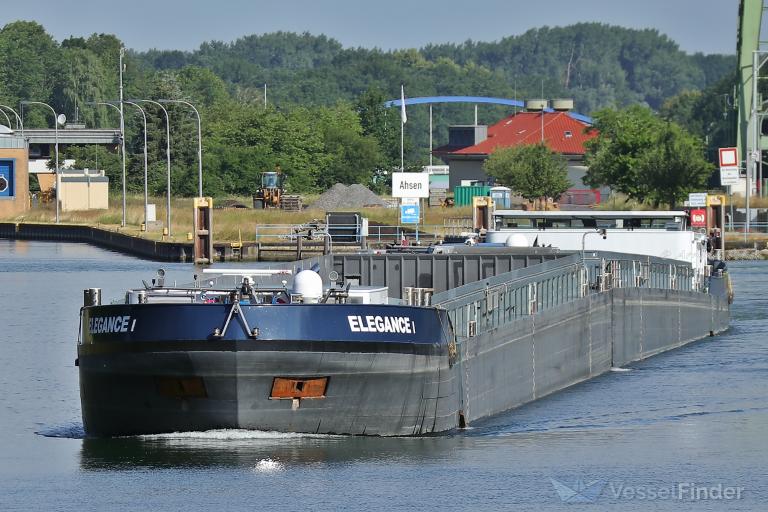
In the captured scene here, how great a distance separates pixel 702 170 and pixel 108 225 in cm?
3995

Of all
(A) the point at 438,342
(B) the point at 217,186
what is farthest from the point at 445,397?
(B) the point at 217,186

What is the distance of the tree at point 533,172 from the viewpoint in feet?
420

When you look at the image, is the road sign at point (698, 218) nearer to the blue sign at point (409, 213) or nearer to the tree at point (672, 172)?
the blue sign at point (409, 213)

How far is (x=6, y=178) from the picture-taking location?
12775cm

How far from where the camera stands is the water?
2227 centimetres

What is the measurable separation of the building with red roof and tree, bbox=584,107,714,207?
1062 inches

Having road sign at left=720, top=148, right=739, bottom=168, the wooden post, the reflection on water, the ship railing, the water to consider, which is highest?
road sign at left=720, top=148, right=739, bottom=168

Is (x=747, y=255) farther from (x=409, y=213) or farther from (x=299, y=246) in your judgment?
(x=299, y=246)

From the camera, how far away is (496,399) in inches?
1172

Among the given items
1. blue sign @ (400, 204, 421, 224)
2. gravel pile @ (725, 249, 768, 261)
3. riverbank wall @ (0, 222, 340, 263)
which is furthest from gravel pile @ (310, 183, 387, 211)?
blue sign @ (400, 204, 421, 224)

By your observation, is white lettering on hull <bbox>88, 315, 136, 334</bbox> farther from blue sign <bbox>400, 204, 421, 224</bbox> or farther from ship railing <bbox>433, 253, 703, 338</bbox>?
blue sign <bbox>400, 204, 421, 224</bbox>

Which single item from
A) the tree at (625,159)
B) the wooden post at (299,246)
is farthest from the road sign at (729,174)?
the tree at (625,159)

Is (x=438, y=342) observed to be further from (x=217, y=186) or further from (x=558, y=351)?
(x=217, y=186)

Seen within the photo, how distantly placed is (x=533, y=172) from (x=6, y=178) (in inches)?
1614
